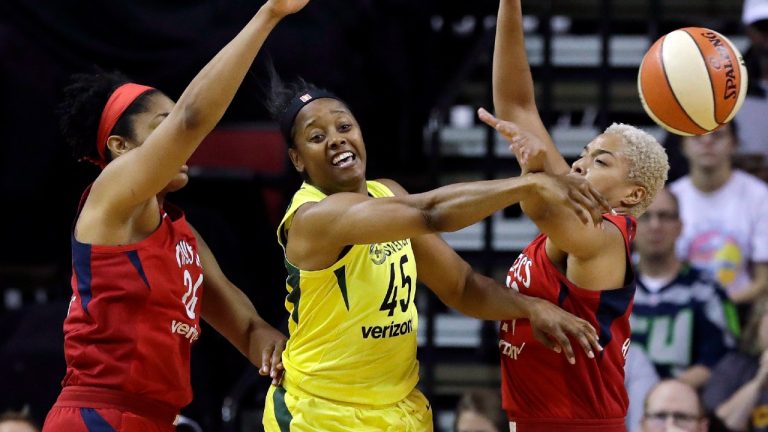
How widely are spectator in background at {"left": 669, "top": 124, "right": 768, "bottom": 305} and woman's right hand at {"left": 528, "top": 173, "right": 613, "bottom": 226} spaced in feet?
12.4

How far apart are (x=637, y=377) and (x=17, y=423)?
3254 millimetres

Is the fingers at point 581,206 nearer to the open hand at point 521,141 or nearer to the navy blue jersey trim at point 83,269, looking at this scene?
the open hand at point 521,141

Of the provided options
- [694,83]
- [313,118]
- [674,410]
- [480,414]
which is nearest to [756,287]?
[674,410]

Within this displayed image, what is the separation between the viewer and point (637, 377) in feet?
25.5

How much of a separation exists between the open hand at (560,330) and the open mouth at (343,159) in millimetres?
857

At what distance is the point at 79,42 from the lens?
848 cm

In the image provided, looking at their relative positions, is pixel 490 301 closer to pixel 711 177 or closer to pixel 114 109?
pixel 114 109

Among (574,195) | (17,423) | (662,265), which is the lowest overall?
(17,423)

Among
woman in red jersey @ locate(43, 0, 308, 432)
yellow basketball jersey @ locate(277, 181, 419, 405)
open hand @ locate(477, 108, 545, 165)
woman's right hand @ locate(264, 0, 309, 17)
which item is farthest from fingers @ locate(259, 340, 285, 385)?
woman's right hand @ locate(264, 0, 309, 17)

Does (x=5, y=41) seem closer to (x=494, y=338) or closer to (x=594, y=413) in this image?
(x=494, y=338)

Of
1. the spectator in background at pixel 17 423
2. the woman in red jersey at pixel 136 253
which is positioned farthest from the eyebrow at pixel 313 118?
the spectator in background at pixel 17 423

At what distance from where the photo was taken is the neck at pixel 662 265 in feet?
26.1

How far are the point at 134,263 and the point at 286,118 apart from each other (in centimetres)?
82

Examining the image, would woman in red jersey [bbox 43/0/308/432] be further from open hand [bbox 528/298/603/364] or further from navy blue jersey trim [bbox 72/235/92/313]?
open hand [bbox 528/298/603/364]
